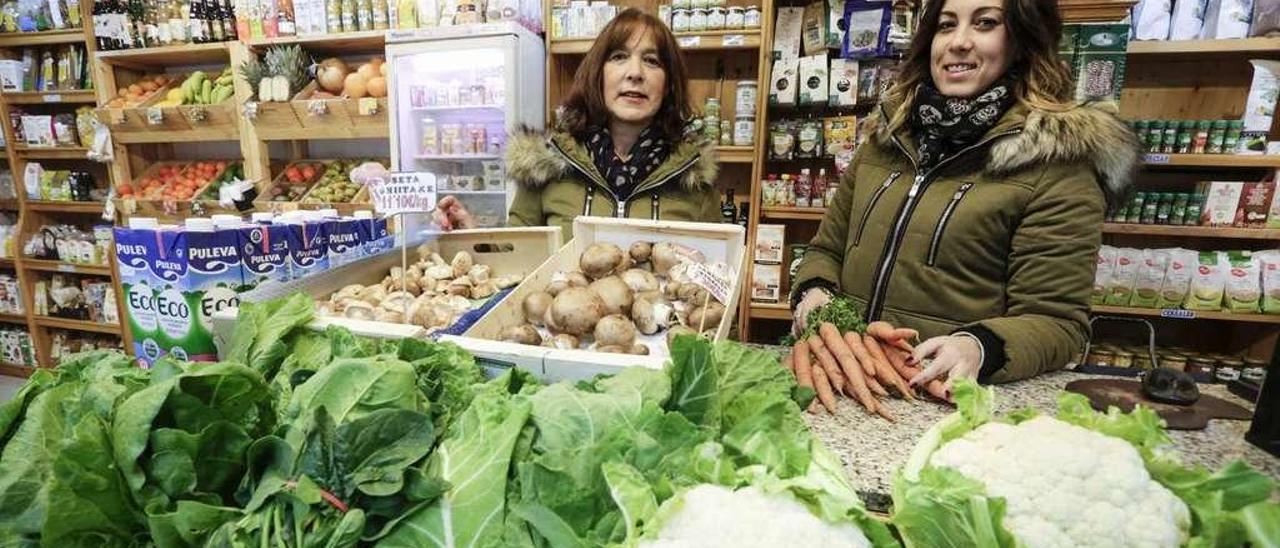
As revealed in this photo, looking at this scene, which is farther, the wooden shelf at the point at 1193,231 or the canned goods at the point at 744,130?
the canned goods at the point at 744,130

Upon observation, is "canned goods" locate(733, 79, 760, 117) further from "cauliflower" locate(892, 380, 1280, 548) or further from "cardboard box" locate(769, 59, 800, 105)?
"cauliflower" locate(892, 380, 1280, 548)

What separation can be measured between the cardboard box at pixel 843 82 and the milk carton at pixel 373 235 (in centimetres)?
230

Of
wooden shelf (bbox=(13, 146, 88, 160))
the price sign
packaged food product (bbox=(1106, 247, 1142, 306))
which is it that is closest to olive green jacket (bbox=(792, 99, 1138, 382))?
the price sign

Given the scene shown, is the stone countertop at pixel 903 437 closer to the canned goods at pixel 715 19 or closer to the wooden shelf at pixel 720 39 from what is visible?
the wooden shelf at pixel 720 39

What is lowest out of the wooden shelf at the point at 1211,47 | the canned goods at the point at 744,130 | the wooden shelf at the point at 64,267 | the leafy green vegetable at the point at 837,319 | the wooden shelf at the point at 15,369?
the wooden shelf at the point at 15,369

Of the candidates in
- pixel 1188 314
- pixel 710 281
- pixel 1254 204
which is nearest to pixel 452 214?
pixel 710 281

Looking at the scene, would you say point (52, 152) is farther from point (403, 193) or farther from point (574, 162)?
point (403, 193)

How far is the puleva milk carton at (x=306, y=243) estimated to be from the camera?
4.40ft

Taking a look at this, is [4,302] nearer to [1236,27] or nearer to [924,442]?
[924,442]

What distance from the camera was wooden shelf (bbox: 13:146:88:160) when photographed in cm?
394

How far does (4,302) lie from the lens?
4.34 metres

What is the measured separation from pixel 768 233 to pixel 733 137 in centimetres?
59

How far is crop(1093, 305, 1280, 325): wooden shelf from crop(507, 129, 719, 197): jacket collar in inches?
89.2

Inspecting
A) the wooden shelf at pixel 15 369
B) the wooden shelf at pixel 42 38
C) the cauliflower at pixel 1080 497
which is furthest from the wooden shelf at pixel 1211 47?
the wooden shelf at pixel 15 369
